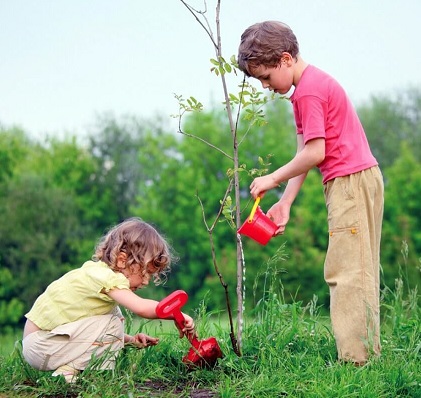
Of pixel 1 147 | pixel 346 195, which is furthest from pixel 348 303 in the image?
pixel 1 147

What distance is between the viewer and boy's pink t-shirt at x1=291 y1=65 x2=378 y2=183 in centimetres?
→ 353

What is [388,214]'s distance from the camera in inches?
1351

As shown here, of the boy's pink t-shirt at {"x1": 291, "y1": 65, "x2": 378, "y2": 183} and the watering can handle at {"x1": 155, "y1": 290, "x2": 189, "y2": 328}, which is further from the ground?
the boy's pink t-shirt at {"x1": 291, "y1": 65, "x2": 378, "y2": 183}

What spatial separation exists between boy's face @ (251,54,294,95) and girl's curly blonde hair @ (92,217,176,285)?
0.88 m

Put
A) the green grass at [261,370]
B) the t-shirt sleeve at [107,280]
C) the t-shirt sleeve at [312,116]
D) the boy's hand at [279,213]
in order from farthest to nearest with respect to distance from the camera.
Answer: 1. the boy's hand at [279,213]
2. the t-shirt sleeve at [312,116]
3. the t-shirt sleeve at [107,280]
4. the green grass at [261,370]

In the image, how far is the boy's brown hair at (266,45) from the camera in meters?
3.51

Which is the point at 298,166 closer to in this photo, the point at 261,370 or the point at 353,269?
the point at 353,269

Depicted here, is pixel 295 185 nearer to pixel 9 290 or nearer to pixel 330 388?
pixel 330 388

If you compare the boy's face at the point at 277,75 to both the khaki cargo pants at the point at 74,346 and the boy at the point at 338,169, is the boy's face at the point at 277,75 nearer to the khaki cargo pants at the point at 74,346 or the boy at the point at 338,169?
the boy at the point at 338,169

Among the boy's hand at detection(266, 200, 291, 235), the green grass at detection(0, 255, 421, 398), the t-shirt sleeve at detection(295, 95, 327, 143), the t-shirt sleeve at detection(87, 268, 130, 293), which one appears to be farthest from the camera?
the boy's hand at detection(266, 200, 291, 235)

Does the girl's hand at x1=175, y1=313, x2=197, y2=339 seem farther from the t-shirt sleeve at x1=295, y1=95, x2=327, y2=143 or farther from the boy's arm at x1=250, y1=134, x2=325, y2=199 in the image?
the t-shirt sleeve at x1=295, y1=95, x2=327, y2=143

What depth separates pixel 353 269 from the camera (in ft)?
11.7

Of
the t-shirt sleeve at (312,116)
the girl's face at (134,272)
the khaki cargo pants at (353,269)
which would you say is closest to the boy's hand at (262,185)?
the t-shirt sleeve at (312,116)

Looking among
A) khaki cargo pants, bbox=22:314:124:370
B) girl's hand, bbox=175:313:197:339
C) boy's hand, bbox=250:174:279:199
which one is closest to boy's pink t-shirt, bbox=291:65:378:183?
boy's hand, bbox=250:174:279:199
